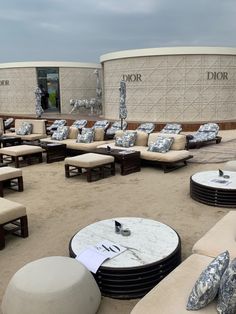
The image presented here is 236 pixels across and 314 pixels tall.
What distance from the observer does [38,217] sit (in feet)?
15.0

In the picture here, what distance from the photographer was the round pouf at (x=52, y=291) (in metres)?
2.25

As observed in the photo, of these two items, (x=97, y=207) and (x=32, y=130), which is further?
(x=32, y=130)

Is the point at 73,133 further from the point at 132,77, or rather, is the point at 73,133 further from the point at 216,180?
the point at 132,77

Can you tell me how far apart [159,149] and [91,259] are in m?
4.40

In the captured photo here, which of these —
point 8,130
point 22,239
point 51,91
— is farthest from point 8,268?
point 51,91

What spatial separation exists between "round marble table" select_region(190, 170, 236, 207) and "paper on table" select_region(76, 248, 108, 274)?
94.9 inches

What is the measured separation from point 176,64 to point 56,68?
27.3ft

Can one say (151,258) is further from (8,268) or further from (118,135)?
(118,135)

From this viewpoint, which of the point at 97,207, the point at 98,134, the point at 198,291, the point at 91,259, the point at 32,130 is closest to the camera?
the point at 198,291

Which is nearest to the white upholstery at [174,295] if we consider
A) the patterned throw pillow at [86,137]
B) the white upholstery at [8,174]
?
the white upholstery at [8,174]

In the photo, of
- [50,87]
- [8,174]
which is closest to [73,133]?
[8,174]

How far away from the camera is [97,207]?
4.89 metres

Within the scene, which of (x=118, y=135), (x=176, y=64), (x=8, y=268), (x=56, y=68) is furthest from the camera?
(x=56, y=68)

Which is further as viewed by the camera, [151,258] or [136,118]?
[136,118]
